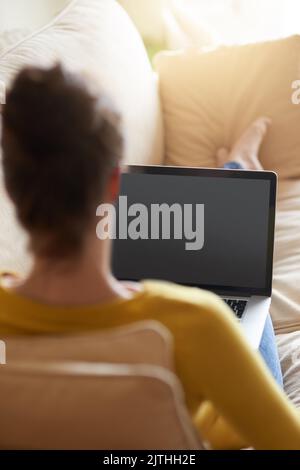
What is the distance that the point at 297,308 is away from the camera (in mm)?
1577

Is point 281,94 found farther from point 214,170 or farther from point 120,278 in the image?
point 120,278

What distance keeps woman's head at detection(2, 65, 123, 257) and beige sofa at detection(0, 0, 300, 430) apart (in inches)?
42.0

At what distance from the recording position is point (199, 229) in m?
1.48

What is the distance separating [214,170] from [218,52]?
699mm

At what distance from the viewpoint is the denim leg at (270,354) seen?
4.31ft

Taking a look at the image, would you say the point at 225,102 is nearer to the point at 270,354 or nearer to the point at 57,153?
the point at 270,354

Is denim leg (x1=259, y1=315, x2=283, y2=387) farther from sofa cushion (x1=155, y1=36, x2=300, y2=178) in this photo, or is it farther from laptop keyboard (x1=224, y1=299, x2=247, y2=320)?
sofa cushion (x1=155, y1=36, x2=300, y2=178)

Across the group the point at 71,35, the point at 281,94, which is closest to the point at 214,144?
the point at 281,94

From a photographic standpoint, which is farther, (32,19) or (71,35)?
(32,19)

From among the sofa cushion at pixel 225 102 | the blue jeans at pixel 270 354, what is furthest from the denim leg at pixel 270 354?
the sofa cushion at pixel 225 102

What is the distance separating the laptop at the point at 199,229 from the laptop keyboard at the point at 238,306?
1cm

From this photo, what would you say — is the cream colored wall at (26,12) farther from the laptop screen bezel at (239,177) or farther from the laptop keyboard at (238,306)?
the laptop keyboard at (238,306)

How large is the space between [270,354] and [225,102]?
89 centimetres

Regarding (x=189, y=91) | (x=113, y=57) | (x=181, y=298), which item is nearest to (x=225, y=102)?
(x=189, y=91)
